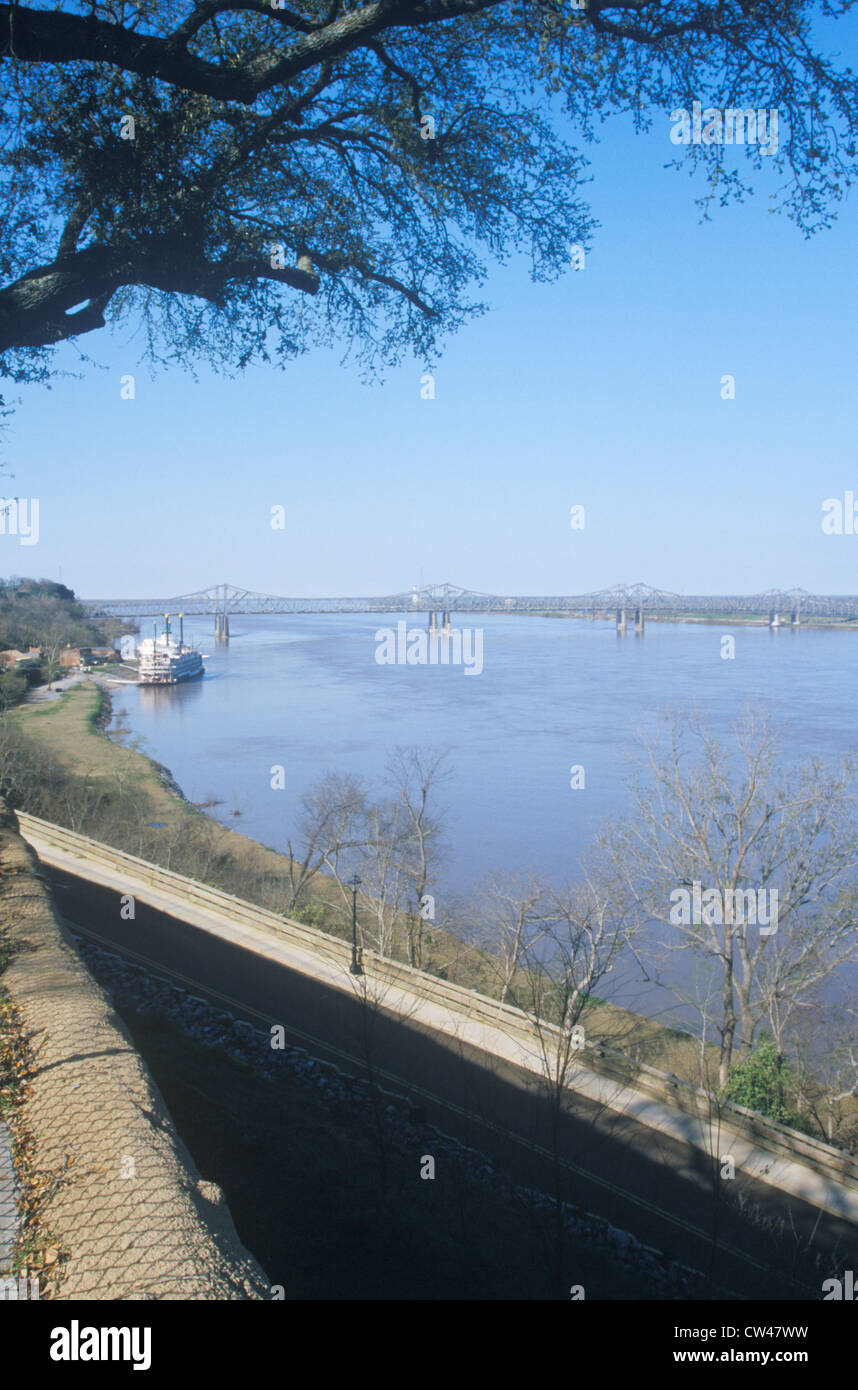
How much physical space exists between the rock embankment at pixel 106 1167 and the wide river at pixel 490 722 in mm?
11502

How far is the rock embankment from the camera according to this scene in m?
2.04

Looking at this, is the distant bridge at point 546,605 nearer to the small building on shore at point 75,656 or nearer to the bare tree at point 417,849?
the small building on shore at point 75,656

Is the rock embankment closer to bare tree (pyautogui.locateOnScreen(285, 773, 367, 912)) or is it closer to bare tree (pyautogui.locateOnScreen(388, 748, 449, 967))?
bare tree (pyautogui.locateOnScreen(388, 748, 449, 967))

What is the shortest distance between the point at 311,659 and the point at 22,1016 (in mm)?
53411

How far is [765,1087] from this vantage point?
7.71 m

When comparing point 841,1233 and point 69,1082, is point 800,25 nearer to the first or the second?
point 69,1082

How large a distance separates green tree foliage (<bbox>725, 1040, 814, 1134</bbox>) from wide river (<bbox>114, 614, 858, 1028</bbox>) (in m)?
6.51

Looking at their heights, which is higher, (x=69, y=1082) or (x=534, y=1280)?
(x=69, y=1082)

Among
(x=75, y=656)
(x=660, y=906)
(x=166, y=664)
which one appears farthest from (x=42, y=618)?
(x=660, y=906)

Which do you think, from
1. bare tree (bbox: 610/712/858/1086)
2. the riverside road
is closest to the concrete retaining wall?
the riverside road

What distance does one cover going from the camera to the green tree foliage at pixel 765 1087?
7.61 metres

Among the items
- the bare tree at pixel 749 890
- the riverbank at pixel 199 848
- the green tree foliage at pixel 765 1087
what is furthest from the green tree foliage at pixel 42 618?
the green tree foliage at pixel 765 1087
